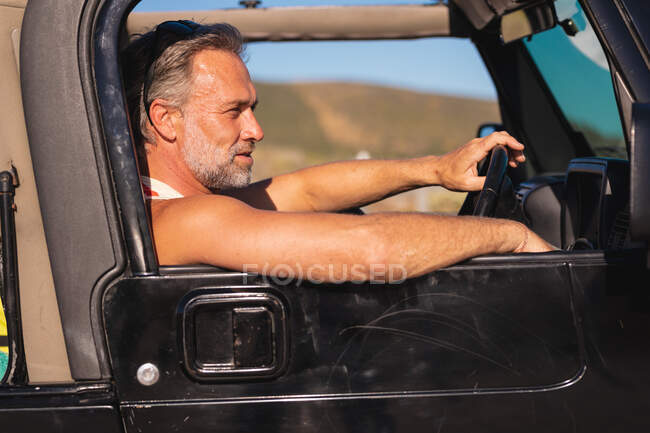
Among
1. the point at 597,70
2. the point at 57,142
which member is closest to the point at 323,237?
the point at 57,142

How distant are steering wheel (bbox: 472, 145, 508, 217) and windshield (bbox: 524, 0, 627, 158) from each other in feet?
1.83

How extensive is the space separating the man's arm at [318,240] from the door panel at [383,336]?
0.17ft

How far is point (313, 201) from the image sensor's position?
2.69 metres

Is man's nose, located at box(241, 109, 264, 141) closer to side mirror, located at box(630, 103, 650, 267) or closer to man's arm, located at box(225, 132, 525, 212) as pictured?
man's arm, located at box(225, 132, 525, 212)

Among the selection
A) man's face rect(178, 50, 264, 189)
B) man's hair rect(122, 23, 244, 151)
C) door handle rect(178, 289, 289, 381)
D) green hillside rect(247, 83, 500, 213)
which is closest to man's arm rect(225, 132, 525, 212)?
man's face rect(178, 50, 264, 189)

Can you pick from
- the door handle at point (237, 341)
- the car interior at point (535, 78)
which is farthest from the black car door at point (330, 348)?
the car interior at point (535, 78)

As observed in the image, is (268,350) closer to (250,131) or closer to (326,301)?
(326,301)

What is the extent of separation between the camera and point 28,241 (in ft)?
4.71

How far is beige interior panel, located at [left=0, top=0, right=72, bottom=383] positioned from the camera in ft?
4.64

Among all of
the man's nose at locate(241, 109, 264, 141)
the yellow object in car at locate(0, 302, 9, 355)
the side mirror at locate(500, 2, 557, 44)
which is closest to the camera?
the yellow object in car at locate(0, 302, 9, 355)

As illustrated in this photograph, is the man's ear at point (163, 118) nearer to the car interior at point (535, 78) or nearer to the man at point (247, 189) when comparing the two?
the man at point (247, 189)

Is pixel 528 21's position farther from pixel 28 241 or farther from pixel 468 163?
pixel 28 241

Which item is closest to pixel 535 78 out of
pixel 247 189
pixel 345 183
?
pixel 345 183

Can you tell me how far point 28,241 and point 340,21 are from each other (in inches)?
84.7
